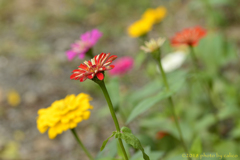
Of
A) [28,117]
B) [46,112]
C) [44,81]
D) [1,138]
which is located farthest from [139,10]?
[46,112]

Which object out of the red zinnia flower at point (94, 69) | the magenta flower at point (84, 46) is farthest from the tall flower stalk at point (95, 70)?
the magenta flower at point (84, 46)

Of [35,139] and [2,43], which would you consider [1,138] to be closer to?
[35,139]

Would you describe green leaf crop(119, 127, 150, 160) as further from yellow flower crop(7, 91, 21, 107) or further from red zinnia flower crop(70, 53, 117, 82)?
yellow flower crop(7, 91, 21, 107)

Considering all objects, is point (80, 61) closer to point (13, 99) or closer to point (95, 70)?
point (13, 99)

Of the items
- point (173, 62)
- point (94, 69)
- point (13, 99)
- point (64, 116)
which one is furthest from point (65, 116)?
point (13, 99)

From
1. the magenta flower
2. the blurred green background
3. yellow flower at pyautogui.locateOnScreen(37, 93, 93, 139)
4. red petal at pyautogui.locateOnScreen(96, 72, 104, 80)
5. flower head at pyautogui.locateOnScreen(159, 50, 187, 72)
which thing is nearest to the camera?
red petal at pyautogui.locateOnScreen(96, 72, 104, 80)

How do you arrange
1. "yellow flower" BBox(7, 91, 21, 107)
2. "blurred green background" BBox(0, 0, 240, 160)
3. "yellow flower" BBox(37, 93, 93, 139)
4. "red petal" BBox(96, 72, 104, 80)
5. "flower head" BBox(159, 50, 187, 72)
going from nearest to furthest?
"red petal" BBox(96, 72, 104, 80) < "yellow flower" BBox(37, 93, 93, 139) < "blurred green background" BBox(0, 0, 240, 160) < "flower head" BBox(159, 50, 187, 72) < "yellow flower" BBox(7, 91, 21, 107)

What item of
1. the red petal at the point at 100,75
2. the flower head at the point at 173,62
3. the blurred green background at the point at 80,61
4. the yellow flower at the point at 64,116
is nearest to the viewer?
the red petal at the point at 100,75

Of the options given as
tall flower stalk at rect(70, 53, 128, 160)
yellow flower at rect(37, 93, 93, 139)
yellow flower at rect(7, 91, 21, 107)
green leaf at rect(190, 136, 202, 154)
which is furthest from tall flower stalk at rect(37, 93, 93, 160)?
yellow flower at rect(7, 91, 21, 107)

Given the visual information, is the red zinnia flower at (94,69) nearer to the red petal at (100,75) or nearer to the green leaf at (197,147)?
the red petal at (100,75)

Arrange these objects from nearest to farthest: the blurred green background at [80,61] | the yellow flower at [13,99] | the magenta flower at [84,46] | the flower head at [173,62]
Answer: the magenta flower at [84,46]
the blurred green background at [80,61]
the flower head at [173,62]
the yellow flower at [13,99]
